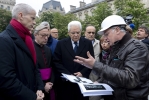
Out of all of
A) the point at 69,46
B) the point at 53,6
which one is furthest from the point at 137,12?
the point at 53,6

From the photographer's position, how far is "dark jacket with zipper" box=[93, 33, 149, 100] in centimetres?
219

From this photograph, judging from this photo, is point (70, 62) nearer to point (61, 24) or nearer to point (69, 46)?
point (69, 46)

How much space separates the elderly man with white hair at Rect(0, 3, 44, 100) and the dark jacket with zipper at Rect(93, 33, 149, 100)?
91cm

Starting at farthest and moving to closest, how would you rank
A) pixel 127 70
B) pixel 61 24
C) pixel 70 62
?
pixel 61 24, pixel 70 62, pixel 127 70

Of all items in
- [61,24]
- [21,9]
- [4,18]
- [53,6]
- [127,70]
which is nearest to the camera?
[127,70]

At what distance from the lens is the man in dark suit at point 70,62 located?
3947 millimetres

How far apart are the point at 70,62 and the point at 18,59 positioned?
164 centimetres

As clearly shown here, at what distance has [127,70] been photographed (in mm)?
2209

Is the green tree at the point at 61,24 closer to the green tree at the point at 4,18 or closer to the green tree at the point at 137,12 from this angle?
the green tree at the point at 4,18

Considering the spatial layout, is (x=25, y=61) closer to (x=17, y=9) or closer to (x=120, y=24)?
(x=17, y=9)

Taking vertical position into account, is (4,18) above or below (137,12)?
below

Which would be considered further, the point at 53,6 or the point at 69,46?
the point at 53,6

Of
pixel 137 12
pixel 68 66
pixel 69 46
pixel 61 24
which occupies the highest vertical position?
pixel 137 12

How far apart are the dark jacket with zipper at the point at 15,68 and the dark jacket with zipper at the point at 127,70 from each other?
2.96 ft
